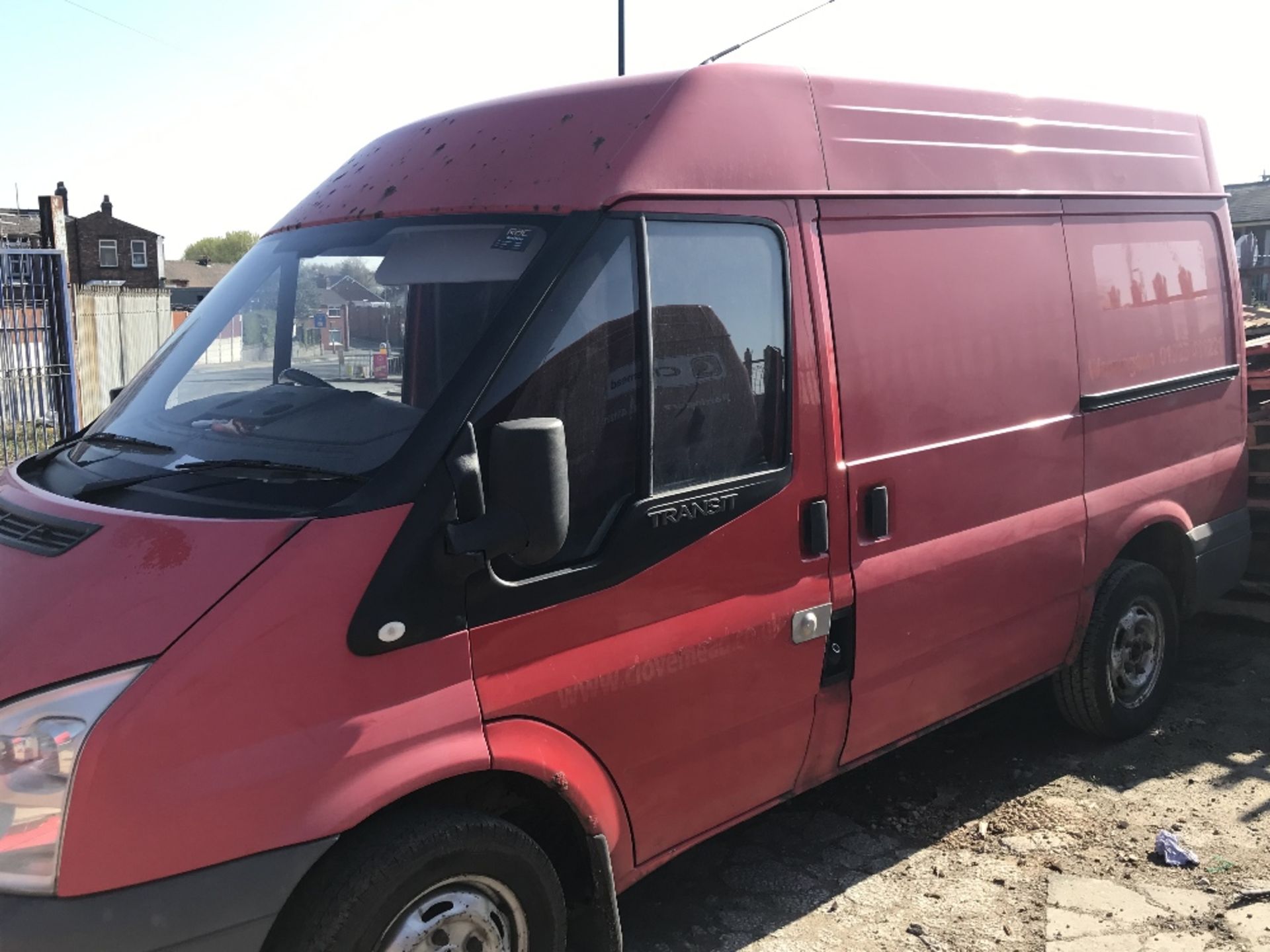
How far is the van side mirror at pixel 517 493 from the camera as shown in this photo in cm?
247

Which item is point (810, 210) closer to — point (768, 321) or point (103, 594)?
point (768, 321)

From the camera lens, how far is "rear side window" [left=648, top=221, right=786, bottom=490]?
3.10m

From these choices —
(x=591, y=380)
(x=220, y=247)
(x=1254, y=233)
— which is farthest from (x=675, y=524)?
(x=220, y=247)

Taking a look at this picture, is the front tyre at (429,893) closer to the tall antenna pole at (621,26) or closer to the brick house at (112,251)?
the tall antenna pole at (621,26)

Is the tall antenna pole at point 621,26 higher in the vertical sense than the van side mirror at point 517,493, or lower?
higher

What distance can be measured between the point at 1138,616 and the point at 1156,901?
1568 mm

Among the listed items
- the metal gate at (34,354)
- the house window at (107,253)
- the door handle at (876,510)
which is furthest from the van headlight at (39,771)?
the house window at (107,253)

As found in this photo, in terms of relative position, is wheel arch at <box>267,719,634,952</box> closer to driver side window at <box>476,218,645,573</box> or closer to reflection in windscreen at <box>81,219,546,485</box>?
driver side window at <box>476,218,645,573</box>

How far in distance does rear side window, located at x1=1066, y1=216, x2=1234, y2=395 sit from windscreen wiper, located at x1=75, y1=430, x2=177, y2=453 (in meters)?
3.36

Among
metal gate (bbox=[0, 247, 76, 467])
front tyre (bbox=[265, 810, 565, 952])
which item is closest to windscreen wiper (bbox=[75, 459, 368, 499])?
front tyre (bbox=[265, 810, 565, 952])

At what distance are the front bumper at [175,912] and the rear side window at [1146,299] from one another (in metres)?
3.48

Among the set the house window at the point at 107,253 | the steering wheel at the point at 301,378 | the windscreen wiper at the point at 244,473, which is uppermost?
the house window at the point at 107,253

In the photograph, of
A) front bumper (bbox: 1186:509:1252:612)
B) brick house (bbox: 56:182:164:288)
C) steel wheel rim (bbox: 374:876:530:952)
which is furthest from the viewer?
brick house (bbox: 56:182:164:288)

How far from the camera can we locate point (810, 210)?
3.51 meters
